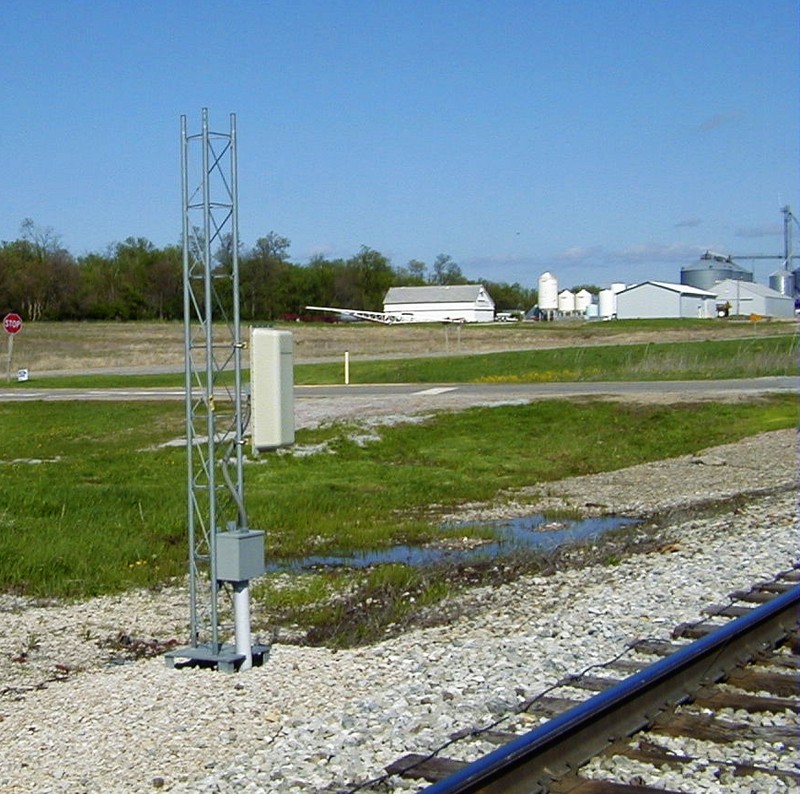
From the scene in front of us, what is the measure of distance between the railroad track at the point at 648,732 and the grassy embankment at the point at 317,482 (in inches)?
163

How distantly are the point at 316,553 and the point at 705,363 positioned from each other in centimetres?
3682

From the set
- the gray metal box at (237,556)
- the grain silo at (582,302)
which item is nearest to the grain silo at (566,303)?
the grain silo at (582,302)

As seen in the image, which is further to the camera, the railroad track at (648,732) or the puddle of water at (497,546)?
the puddle of water at (497,546)

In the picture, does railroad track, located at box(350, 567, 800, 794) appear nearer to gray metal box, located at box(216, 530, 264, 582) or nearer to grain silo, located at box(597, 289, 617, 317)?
gray metal box, located at box(216, 530, 264, 582)

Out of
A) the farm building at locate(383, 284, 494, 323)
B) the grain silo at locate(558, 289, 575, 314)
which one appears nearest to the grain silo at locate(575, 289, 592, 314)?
the grain silo at locate(558, 289, 575, 314)

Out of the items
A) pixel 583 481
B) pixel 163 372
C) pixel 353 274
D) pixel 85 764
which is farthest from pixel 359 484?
pixel 353 274

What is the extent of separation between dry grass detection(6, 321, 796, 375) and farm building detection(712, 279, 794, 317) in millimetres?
29291

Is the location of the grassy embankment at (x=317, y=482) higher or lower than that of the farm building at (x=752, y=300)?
lower

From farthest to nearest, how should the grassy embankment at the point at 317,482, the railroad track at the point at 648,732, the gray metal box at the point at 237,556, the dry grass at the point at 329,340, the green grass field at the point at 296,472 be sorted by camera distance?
the dry grass at the point at 329,340 < the green grass field at the point at 296,472 < the grassy embankment at the point at 317,482 < the gray metal box at the point at 237,556 < the railroad track at the point at 648,732

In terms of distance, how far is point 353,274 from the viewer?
5704 inches

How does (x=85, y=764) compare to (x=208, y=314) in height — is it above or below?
below

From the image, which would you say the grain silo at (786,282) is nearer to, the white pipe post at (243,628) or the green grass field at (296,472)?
the green grass field at (296,472)

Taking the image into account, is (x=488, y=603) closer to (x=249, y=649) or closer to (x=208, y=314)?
(x=249, y=649)

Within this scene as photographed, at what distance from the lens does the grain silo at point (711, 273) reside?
143250 millimetres
